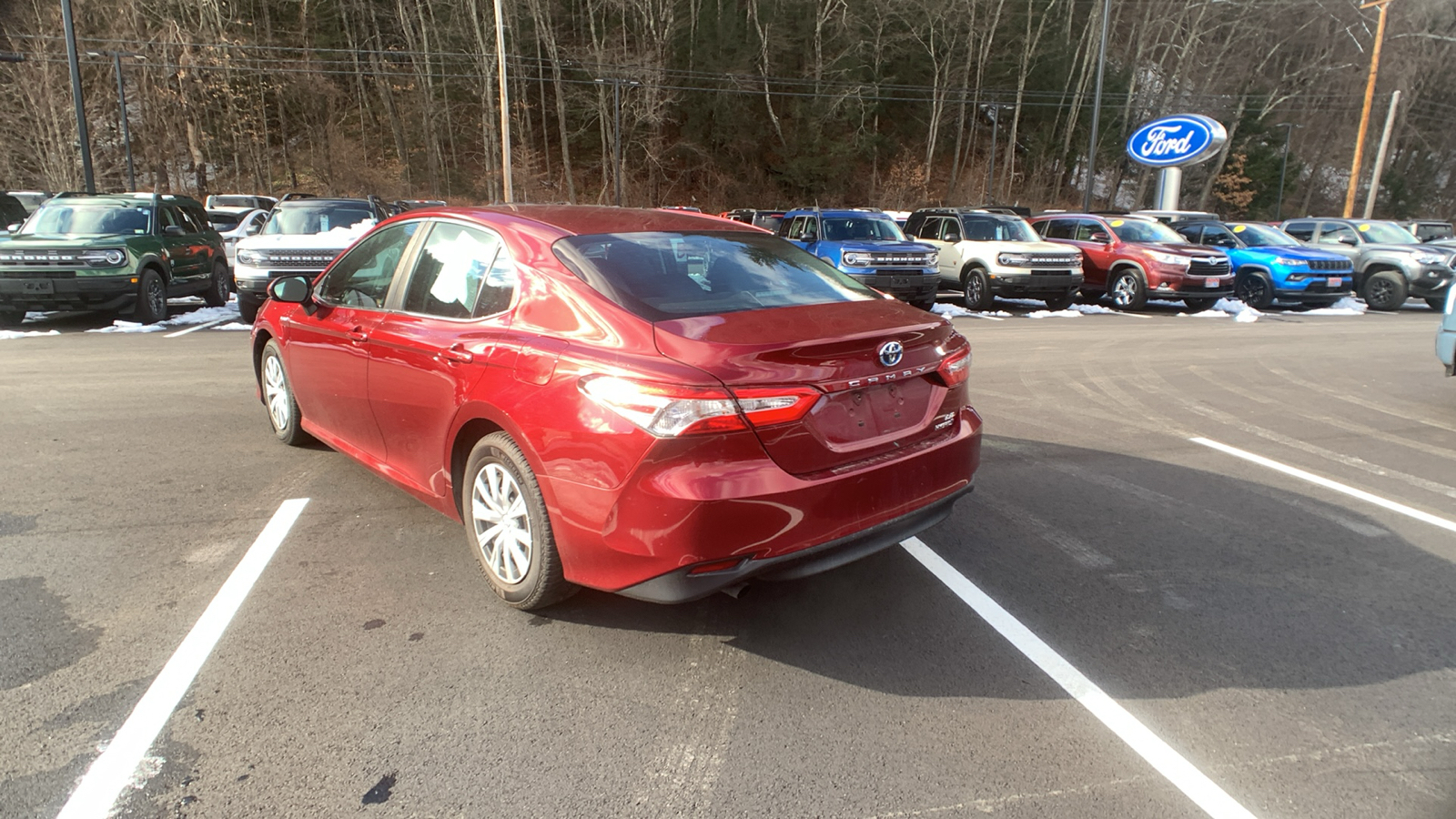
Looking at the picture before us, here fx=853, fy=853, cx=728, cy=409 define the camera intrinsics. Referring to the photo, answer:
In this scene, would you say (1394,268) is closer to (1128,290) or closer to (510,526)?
(1128,290)

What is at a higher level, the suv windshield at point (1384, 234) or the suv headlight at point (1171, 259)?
the suv windshield at point (1384, 234)

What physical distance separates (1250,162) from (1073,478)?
5861 cm

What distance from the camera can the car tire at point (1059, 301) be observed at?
16094 millimetres

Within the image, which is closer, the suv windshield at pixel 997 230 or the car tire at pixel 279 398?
the car tire at pixel 279 398

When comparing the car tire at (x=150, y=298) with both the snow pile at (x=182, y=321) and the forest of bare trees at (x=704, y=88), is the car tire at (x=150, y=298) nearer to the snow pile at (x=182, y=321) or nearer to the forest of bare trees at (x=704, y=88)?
the snow pile at (x=182, y=321)

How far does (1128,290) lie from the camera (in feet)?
53.9

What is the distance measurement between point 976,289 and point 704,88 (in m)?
31.6

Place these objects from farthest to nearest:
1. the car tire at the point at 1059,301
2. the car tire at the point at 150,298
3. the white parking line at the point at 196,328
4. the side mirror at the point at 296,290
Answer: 1. the car tire at the point at 1059,301
2. the car tire at the point at 150,298
3. the white parking line at the point at 196,328
4. the side mirror at the point at 296,290

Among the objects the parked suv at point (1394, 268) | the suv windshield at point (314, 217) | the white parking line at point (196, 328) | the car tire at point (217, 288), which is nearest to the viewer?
the white parking line at point (196, 328)

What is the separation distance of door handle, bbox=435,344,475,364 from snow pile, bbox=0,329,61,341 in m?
10.7

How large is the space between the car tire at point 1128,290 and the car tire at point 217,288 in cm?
1636

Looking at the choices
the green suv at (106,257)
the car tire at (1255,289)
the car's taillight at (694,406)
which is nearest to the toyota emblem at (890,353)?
the car's taillight at (694,406)

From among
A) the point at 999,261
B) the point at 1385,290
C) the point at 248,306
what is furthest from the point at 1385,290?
the point at 248,306

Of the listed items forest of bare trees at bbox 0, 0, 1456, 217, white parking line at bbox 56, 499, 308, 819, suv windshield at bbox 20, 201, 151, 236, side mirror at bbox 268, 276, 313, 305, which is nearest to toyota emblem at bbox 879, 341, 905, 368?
white parking line at bbox 56, 499, 308, 819
